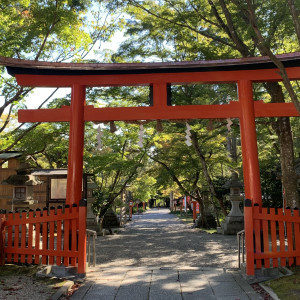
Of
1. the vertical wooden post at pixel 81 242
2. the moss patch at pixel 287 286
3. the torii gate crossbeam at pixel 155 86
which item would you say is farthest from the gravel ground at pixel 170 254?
the torii gate crossbeam at pixel 155 86

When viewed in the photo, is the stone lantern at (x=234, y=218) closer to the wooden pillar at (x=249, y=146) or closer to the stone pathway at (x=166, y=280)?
the stone pathway at (x=166, y=280)

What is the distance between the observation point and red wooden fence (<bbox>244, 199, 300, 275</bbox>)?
631cm

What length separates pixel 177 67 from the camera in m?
→ 7.34

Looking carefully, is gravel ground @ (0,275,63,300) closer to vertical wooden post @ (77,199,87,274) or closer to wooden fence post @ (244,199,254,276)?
vertical wooden post @ (77,199,87,274)

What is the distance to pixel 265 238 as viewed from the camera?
6.42 meters

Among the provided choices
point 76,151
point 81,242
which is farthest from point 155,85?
point 81,242

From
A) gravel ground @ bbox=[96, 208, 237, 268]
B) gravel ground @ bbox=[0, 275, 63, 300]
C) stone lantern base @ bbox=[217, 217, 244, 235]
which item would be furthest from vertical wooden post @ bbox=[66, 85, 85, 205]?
stone lantern base @ bbox=[217, 217, 244, 235]

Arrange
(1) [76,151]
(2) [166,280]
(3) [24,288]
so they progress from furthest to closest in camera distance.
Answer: (1) [76,151], (2) [166,280], (3) [24,288]

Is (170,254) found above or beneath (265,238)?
beneath

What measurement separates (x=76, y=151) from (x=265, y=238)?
15.0 feet

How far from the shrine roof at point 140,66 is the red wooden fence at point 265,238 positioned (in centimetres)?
319

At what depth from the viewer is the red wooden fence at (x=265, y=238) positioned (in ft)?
20.7

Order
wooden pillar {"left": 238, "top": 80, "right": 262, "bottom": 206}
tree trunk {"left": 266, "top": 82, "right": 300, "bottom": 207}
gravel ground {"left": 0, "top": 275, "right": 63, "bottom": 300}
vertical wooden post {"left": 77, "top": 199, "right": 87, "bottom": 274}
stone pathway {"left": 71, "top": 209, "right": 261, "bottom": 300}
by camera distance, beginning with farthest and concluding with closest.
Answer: tree trunk {"left": 266, "top": 82, "right": 300, "bottom": 207}
wooden pillar {"left": 238, "top": 80, "right": 262, "bottom": 206}
vertical wooden post {"left": 77, "top": 199, "right": 87, "bottom": 274}
stone pathway {"left": 71, "top": 209, "right": 261, "bottom": 300}
gravel ground {"left": 0, "top": 275, "right": 63, "bottom": 300}

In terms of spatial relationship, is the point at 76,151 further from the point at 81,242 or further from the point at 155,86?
the point at 155,86
